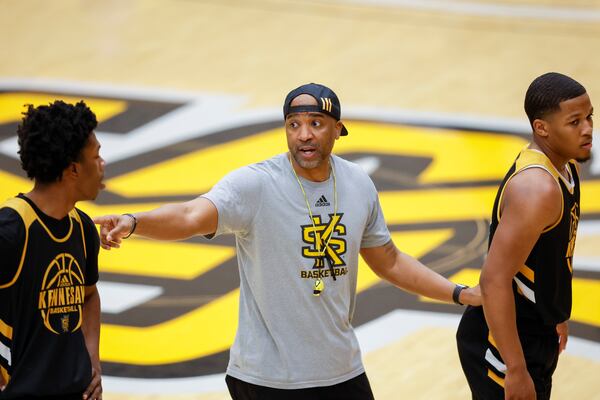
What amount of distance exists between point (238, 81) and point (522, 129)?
8.52 ft

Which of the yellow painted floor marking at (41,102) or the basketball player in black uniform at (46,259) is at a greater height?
the yellow painted floor marking at (41,102)

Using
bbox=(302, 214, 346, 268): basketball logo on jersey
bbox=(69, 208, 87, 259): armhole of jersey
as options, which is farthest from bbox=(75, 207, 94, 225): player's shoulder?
bbox=(302, 214, 346, 268): basketball logo on jersey

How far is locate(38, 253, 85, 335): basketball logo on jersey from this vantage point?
317 cm

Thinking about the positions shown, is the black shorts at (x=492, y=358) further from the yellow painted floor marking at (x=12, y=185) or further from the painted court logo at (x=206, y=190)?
the yellow painted floor marking at (x=12, y=185)

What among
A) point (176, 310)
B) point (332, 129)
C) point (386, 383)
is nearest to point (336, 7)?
point (176, 310)

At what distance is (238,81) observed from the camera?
29.9 ft

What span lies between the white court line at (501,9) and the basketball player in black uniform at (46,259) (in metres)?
7.73

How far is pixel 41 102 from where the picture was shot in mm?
8539

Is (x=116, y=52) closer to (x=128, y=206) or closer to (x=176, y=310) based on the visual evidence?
(x=128, y=206)

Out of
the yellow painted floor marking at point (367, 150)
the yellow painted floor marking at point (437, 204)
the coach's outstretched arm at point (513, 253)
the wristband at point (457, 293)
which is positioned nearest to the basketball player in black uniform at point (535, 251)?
the coach's outstretched arm at point (513, 253)

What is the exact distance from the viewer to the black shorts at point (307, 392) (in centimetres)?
367

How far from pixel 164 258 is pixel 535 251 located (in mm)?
3857

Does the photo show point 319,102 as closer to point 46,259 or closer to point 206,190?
point 46,259

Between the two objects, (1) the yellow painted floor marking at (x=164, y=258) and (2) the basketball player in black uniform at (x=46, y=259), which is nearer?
(2) the basketball player in black uniform at (x=46, y=259)
